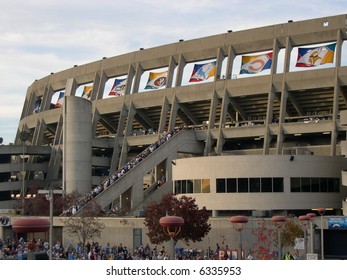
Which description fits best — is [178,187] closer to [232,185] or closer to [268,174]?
[232,185]

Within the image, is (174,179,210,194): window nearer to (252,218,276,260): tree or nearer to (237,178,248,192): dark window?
(237,178,248,192): dark window

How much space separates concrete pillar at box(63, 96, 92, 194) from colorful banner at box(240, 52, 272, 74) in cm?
2099

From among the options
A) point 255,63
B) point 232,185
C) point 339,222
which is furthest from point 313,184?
point 255,63

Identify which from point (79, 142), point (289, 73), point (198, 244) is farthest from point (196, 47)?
point (198, 244)

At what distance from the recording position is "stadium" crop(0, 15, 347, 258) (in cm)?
6681

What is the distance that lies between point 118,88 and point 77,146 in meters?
19.7

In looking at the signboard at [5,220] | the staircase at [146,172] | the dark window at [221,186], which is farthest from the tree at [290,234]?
the signboard at [5,220]

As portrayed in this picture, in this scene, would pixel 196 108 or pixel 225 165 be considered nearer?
pixel 225 165

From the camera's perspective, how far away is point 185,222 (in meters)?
54.0

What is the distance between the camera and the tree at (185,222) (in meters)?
54.3

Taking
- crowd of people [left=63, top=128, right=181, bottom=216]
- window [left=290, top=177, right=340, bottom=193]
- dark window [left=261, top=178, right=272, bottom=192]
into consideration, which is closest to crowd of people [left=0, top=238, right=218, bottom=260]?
crowd of people [left=63, top=128, right=181, bottom=216]

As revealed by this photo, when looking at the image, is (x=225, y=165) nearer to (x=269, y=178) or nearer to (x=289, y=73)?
(x=269, y=178)

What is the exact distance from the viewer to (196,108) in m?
94.2
